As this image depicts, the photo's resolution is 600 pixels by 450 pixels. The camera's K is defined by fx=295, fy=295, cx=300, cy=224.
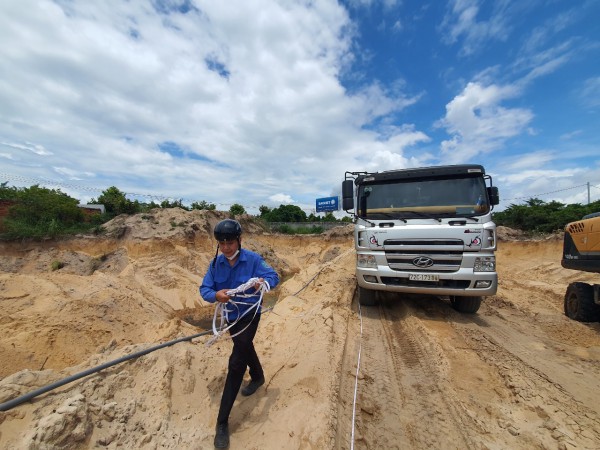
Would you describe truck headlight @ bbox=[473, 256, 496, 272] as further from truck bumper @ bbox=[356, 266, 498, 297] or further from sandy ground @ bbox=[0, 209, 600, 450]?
sandy ground @ bbox=[0, 209, 600, 450]

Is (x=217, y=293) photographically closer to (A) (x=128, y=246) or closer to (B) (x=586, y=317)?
(B) (x=586, y=317)

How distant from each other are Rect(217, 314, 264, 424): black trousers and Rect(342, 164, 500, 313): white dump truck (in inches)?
127

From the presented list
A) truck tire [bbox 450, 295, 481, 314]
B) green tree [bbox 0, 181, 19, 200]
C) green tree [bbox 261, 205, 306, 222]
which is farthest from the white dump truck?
green tree [bbox 261, 205, 306, 222]

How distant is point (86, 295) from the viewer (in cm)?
779

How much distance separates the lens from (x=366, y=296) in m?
6.07

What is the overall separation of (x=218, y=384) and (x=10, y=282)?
8276 millimetres

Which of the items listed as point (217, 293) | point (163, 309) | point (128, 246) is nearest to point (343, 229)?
point (128, 246)

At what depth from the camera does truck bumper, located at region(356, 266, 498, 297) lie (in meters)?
4.93

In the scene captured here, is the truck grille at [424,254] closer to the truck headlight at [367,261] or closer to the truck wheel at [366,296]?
the truck headlight at [367,261]

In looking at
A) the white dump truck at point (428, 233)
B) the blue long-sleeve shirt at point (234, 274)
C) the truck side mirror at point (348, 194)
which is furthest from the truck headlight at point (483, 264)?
the blue long-sleeve shirt at point (234, 274)

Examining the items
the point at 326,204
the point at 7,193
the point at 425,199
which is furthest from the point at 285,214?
the point at 425,199

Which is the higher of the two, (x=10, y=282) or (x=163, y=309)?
(x=10, y=282)

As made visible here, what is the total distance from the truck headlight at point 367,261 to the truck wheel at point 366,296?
0.71 metres

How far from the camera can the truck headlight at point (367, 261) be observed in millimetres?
5477
